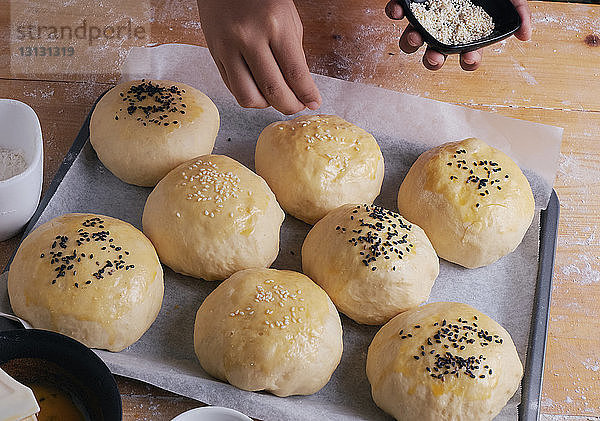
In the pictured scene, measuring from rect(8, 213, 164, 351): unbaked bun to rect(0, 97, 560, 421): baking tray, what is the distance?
0.23 m

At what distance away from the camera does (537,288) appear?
211 cm

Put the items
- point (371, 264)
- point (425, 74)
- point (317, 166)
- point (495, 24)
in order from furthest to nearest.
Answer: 1. point (425, 74)
2. point (495, 24)
3. point (317, 166)
4. point (371, 264)

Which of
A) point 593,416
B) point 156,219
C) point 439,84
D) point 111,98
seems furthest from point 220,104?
point 593,416

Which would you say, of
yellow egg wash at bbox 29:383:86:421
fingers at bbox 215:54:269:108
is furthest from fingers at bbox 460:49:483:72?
yellow egg wash at bbox 29:383:86:421

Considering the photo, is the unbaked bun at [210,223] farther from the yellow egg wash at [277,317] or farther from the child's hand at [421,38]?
the child's hand at [421,38]

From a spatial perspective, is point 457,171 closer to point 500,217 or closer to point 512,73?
point 500,217

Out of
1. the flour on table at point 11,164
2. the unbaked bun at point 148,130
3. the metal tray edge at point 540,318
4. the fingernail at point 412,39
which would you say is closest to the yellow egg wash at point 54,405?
the flour on table at point 11,164

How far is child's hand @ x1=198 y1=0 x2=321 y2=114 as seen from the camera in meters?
2.01

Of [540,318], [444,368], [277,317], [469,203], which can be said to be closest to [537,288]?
[540,318]

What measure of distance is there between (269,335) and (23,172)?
87cm

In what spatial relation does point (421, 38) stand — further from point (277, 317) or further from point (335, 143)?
point (277, 317)

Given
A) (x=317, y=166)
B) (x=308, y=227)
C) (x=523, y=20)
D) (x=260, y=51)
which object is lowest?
(x=308, y=227)

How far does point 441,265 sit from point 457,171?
311mm

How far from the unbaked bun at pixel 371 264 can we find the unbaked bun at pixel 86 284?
0.51 m
